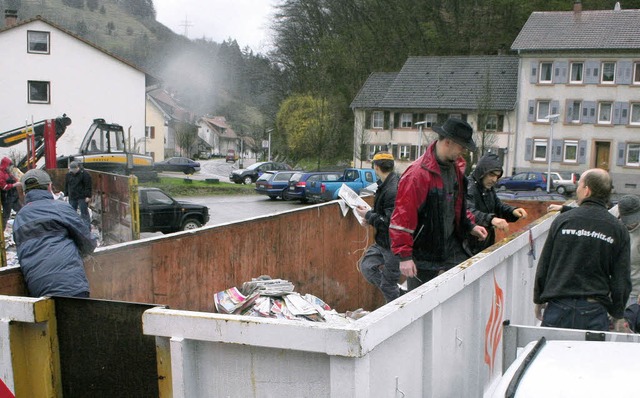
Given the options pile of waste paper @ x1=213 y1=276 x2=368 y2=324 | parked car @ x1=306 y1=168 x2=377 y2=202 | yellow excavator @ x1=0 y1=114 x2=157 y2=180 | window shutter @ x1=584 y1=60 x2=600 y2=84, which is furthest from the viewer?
window shutter @ x1=584 y1=60 x2=600 y2=84

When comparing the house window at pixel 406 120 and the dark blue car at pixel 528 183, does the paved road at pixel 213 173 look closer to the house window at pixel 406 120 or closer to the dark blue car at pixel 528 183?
the house window at pixel 406 120

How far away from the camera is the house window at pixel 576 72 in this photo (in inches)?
1994

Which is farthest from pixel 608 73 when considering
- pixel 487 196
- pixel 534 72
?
pixel 487 196

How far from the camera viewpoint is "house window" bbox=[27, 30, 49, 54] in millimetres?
43219

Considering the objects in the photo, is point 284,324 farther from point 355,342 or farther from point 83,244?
point 83,244

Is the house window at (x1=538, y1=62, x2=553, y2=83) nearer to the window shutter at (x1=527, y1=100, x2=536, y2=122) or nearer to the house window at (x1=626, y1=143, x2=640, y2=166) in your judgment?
the window shutter at (x1=527, y1=100, x2=536, y2=122)

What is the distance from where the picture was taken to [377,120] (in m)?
60.6

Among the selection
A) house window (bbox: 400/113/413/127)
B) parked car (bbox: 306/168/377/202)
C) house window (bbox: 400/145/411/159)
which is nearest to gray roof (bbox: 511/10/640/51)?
house window (bbox: 400/113/413/127)

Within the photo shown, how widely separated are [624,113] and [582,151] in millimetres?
3971

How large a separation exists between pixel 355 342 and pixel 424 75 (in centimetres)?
5862

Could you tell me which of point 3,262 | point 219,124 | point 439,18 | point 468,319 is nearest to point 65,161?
point 3,262

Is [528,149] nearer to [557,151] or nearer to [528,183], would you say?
[557,151]

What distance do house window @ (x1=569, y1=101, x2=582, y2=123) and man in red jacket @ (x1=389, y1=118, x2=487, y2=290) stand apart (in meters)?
49.2

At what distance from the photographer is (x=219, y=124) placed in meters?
135
